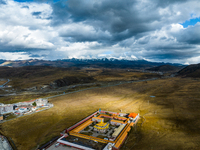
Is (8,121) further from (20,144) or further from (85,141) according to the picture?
(85,141)

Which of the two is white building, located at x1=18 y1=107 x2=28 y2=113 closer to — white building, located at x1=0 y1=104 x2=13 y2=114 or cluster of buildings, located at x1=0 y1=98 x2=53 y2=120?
cluster of buildings, located at x1=0 y1=98 x2=53 y2=120

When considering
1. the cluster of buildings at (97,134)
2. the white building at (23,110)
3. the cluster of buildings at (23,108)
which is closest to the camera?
the cluster of buildings at (97,134)

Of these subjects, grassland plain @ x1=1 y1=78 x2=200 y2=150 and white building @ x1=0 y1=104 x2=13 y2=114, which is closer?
grassland plain @ x1=1 y1=78 x2=200 y2=150

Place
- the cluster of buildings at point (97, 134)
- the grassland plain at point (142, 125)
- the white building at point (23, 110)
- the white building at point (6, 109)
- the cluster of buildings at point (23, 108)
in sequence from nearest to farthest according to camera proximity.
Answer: the cluster of buildings at point (97, 134) → the grassland plain at point (142, 125) → the white building at point (6, 109) → the cluster of buildings at point (23, 108) → the white building at point (23, 110)

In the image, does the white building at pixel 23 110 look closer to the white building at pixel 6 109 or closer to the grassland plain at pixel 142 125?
the white building at pixel 6 109

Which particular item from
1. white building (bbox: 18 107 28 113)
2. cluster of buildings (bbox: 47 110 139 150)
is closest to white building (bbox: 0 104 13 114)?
white building (bbox: 18 107 28 113)

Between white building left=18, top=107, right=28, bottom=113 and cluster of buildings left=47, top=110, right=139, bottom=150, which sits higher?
cluster of buildings left=47, top=110, right=139, bottom=150

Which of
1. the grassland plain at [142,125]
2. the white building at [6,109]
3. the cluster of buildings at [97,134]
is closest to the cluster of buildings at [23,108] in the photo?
the white building at [6,109]

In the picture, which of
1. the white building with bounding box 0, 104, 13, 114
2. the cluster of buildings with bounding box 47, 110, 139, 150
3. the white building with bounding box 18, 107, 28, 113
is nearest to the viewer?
the cluster of buildings with bounding box 47, 110, 139, 150

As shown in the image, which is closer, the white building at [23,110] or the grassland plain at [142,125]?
the grassland plain at [142,125]

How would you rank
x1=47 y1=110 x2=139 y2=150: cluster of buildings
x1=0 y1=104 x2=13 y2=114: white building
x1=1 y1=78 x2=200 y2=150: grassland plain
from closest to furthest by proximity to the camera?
x1=47 y1=110 x2=139 y2=150: cluster of buildings, x1=1 y1=78 x2=200 y2=150: grassland plain, x1=0 y1=104 x2=13 y2=114: white building

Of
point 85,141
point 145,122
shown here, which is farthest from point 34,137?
point 145,122
